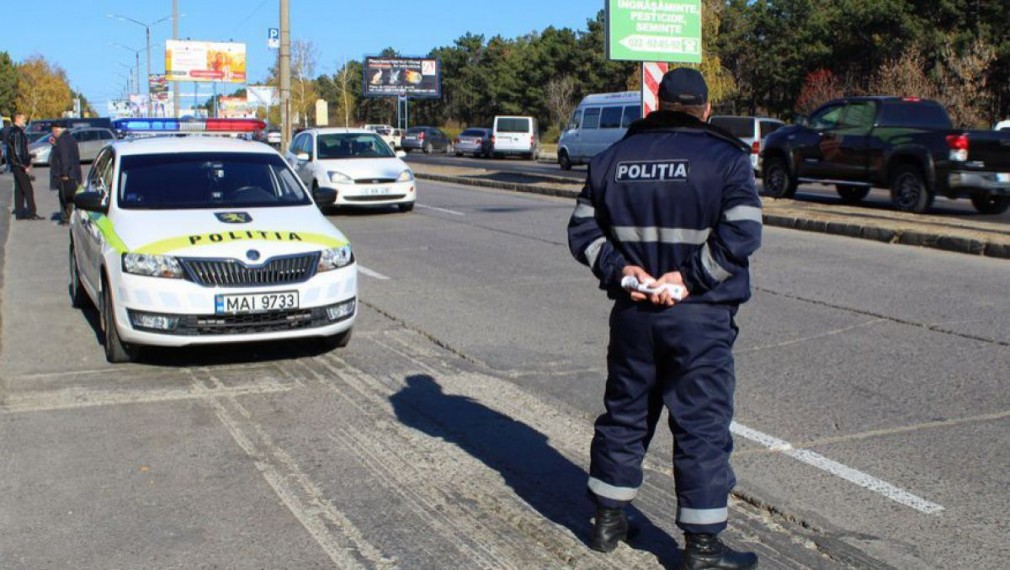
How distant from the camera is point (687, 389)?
3.76 meters

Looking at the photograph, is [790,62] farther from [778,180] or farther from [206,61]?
[778,180]

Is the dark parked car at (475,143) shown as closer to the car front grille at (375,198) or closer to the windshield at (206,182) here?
the car front grille at (375,198)

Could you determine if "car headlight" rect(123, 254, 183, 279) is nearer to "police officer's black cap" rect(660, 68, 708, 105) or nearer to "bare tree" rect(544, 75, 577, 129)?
"police officer's black cap" rect(660, 68, 708, 105)

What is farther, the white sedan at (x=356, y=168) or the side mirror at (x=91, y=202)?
the white sedan at (x=356, y=168)

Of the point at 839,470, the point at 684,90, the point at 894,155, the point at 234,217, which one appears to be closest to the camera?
the point at 684,90

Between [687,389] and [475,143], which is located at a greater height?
[475,143]

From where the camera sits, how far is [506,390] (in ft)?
22.2

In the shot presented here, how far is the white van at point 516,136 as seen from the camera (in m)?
51.1

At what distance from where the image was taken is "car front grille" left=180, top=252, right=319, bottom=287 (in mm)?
7074

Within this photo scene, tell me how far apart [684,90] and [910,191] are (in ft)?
48.7

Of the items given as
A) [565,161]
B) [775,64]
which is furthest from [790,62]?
[565,161]

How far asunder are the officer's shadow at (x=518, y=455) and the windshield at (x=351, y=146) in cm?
1291

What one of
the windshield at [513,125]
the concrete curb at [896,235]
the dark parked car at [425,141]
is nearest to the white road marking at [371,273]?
the concrete curb at [896,235]

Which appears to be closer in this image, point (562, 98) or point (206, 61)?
point (206, 61)
